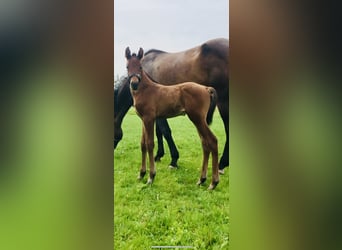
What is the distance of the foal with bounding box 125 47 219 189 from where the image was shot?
2.00 metres

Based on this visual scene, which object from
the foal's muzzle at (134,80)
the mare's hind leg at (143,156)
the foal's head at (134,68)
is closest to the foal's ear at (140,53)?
the foal's head at (134,68)

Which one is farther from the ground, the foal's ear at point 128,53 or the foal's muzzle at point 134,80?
the foal's ear at point 128,53

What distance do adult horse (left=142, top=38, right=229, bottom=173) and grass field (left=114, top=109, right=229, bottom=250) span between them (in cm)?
11

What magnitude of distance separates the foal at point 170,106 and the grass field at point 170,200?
4cm

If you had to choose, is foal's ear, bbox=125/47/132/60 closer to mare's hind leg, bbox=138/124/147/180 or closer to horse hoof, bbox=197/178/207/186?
A: mare's hind leg, bbox=138/124/147/180

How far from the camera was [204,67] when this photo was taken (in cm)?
201

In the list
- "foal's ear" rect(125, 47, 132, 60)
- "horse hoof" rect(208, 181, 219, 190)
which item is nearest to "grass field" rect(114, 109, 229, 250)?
"horse hoof" rect(208, 181, 219, 190)

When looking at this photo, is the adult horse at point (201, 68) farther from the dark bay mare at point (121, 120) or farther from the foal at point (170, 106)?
the dark bay mare at point (121, 120)

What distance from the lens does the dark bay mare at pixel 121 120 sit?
1961 mm

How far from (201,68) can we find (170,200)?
822mm
